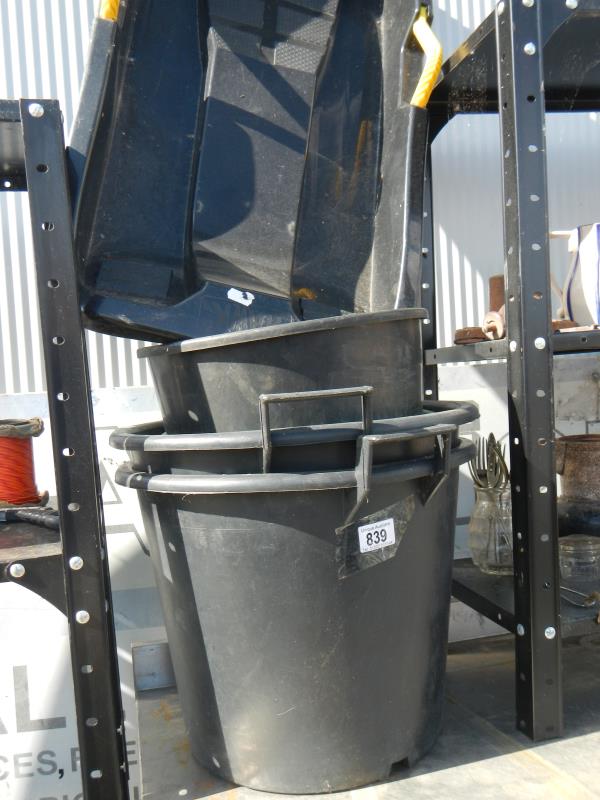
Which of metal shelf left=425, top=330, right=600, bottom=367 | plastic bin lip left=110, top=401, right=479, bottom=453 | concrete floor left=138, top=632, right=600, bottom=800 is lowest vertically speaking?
concrete floor left=138, top=632, right=600, bottom=800

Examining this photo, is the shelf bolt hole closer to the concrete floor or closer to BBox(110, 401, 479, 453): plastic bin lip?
BBox(110, 401, 479, 453): plastic bin lip

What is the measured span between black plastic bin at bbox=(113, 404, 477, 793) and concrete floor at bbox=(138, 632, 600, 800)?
0.16 feet

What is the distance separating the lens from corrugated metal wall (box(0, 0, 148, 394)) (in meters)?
1.97

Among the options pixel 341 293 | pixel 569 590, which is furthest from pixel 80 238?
pixel 569 590

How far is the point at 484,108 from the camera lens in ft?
5.93

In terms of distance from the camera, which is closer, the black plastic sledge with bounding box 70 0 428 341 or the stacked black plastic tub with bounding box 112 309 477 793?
the stacked black plastic tub with bounding box 112 309 477 793

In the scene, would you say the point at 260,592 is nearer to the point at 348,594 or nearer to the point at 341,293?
the point at 348,594

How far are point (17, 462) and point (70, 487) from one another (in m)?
0.42

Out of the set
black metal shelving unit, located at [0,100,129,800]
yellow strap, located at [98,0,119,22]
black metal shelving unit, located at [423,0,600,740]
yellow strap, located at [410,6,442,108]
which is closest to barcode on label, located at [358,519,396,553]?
black metal shelving unit, located at [423,0,600,740]

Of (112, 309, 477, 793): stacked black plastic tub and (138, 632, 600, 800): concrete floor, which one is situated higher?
(112, 309, 477, 793): stacked black plastic tub

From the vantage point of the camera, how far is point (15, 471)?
1.48m

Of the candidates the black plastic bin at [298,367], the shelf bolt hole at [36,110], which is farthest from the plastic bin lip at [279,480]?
the shelf bolt hole at [36,110]

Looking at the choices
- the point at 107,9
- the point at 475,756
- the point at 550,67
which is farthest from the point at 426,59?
the point at 475,756

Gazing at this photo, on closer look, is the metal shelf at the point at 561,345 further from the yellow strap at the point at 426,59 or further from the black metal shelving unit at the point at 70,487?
the black metal shelving unit at the point at 70,487
